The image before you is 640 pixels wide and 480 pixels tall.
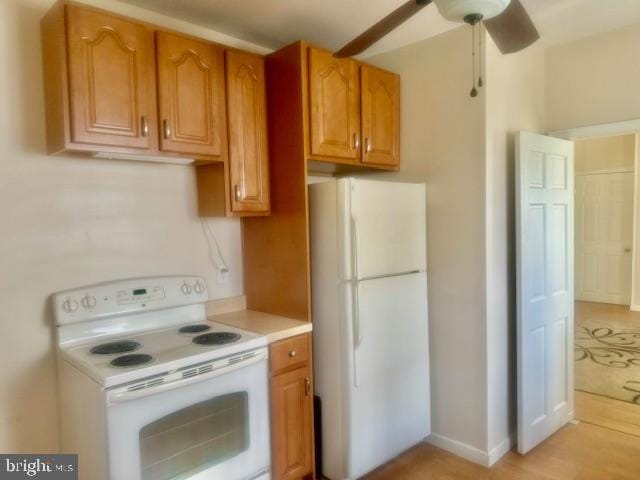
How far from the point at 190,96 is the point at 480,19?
1381 mm

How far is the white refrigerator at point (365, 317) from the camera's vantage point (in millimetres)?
2322

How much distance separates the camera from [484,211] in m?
2.49

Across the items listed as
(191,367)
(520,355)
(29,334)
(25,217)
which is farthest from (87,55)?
(520,355)

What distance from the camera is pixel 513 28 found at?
151 cm

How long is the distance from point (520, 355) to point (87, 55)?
2724mm

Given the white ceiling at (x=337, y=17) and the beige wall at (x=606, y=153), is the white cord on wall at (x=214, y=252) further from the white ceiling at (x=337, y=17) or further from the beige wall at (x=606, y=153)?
the beige wall at (x=606, y=153)

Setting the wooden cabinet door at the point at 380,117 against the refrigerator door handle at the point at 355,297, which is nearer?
the refrigerator door handle at the point at 355,297

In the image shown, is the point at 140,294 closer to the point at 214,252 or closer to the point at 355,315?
the point at 214,252

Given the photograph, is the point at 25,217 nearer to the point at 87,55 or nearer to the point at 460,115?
the point at 87,55

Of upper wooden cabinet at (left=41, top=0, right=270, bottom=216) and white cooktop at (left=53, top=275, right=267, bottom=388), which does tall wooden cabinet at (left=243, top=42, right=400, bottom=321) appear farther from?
white cooktop at (left=53, top=275, right=267, bottom=388)

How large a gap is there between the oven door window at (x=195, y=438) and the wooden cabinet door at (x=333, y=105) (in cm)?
135

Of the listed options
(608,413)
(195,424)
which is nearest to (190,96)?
(195,424)

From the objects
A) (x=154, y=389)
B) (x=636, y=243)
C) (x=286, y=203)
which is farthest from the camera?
(x=636, y=243)

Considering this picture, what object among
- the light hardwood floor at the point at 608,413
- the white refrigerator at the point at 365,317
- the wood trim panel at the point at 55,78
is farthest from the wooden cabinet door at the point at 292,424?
the light hardwood floor at the point at 608,413
